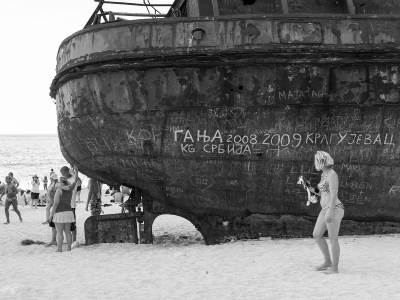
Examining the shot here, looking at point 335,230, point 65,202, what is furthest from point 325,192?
point 65,202

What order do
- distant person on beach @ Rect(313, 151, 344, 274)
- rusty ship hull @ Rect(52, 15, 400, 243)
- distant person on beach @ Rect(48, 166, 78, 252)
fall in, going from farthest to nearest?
1. distant person on beach @ Rect(48, 166, 78, 252)
2. rusty ship hull @ Rect(52, 15, 400, 243)
3. distant person on beach @ Rect(313, 151, 344, 274)

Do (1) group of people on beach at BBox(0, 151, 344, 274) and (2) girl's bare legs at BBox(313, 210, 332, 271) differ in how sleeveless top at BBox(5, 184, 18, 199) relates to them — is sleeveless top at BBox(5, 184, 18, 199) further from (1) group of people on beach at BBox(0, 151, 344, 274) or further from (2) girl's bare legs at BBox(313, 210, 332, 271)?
(2) girl's bare legs at BBox(313, 210, 332, 271)

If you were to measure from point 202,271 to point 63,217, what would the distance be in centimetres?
269

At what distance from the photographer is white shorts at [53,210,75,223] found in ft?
25.5

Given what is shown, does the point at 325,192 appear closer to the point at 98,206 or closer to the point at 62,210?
the point at 62,210

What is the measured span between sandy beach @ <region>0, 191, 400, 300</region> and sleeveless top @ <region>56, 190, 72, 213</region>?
63 cm

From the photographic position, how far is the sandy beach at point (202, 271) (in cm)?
498

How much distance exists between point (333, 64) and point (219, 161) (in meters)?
1.97

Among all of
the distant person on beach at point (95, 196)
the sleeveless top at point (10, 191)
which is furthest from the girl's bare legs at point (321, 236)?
the sleeveless top at point (10, 191)

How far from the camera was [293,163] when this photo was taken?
729 cm

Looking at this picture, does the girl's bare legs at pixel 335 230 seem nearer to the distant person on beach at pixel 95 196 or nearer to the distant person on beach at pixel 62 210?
the distant person on beach at pixel 62 210

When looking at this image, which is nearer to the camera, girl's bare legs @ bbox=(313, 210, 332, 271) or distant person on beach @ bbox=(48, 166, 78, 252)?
girl's bare legs @ bbox=(313, 210, 332, 271)

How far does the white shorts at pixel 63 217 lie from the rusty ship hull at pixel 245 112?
92 cm

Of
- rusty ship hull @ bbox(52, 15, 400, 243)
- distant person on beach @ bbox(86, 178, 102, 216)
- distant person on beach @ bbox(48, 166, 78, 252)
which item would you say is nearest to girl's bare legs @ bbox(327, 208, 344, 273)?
rusty ship hull @ bbox(52, 15, 400, 243)
